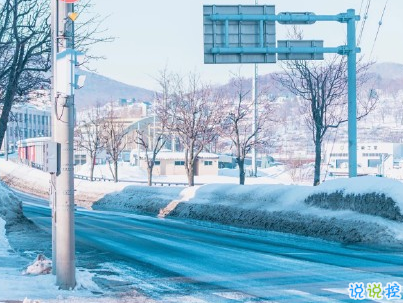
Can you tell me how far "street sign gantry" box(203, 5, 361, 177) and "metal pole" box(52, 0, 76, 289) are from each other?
14.2 metres

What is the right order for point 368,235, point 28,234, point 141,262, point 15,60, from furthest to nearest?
point 15,60 → point 28,234 → point 368,235 → point 141,262

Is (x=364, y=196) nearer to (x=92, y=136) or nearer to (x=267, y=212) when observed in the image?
(x=267, y=212)

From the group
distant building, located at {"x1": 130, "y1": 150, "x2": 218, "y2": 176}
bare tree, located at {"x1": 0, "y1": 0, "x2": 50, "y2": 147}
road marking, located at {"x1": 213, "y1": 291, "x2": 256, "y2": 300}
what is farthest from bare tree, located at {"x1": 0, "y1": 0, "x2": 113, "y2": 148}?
distant building, located at {"x1": 130, "y1": 150, "x2": 218, "y2": 176}

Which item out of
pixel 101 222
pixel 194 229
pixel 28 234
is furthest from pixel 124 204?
pixel 28 234

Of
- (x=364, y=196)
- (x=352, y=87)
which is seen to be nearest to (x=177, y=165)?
(x=352, y=87)

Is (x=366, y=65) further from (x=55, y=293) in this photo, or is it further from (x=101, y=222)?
(x=55, y=293)

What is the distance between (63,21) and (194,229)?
1485cm

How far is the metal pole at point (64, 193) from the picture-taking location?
10.8 m

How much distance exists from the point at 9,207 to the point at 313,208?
10376 millimetres

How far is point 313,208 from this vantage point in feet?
77.8

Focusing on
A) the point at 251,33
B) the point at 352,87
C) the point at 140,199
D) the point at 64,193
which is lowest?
the point at 140,199

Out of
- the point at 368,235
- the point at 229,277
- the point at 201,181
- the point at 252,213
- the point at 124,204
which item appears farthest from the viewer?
the point at 201,181

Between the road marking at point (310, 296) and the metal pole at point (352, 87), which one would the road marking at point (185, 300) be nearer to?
the road marking at point (310, 296)

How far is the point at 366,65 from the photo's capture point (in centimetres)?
3734
